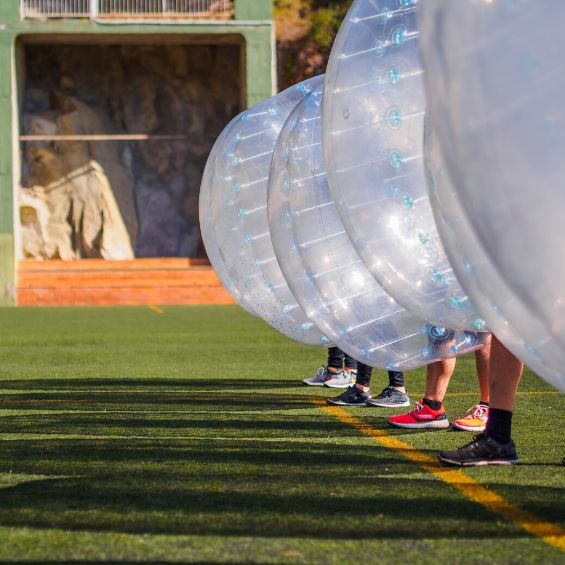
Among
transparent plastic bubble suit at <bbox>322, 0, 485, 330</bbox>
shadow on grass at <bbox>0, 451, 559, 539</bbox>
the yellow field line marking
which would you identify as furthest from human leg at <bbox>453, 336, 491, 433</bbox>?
transparent plastic bubble suit at <bbox>322, 0, 485, 330</bbox>

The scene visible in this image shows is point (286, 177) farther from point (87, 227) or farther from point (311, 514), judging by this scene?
point (87, 227)

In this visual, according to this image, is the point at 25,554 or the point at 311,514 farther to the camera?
the point at 311,514

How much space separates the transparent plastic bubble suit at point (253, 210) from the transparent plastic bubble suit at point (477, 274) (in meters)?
3.77

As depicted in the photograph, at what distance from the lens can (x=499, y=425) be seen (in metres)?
5.48

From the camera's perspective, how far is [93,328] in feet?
55.7

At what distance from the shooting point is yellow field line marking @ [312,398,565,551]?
418 centimetres

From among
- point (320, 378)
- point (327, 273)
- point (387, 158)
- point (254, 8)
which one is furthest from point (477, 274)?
point (254, 8)

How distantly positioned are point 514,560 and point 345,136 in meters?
2.10

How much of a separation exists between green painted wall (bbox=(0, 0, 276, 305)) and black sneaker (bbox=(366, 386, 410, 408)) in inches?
760

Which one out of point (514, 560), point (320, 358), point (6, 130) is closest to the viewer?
point (514, 560)

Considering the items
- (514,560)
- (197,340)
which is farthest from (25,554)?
(197,340)

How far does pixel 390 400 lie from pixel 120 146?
25223mm

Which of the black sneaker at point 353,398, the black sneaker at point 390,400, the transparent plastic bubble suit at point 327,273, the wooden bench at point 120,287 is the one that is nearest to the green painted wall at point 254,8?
the wooden bench at point 120,287

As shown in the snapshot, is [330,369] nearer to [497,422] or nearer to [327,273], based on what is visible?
[327,273]
